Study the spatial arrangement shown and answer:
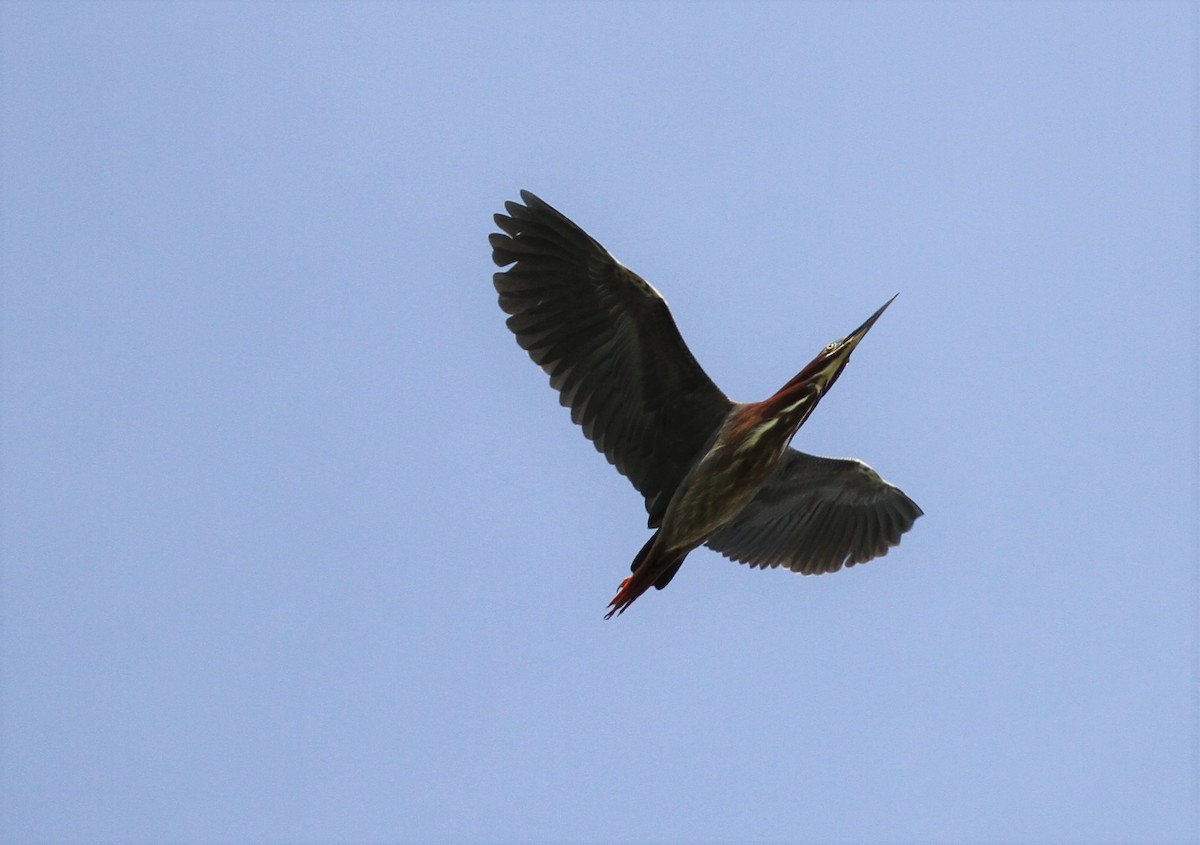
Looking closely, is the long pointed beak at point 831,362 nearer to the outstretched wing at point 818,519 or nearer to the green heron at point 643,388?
the green heron at point 643,388

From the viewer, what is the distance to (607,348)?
12.8 meters

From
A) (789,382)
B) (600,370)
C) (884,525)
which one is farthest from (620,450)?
(884,525)

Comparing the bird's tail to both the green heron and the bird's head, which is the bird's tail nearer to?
the green heron

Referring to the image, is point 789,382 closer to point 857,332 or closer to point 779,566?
point 857,332

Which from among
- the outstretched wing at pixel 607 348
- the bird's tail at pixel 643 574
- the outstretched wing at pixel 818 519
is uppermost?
the outstretched wing at pixel 607 348

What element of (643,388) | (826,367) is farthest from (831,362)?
(643,388)

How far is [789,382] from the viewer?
40.4ft

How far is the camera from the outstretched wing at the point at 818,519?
13.9 m

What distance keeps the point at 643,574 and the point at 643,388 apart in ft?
4.98

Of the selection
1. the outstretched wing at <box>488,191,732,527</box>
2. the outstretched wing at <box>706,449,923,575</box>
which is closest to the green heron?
the outstretched wing at <box>488,191,732,527</box>

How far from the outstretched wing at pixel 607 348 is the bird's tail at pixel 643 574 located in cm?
38

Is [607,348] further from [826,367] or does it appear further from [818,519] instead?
[818,519]

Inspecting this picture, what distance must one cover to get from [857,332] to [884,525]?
281cm

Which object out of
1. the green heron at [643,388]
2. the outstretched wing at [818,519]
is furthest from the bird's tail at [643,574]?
the outstretched wing at [818,519]
